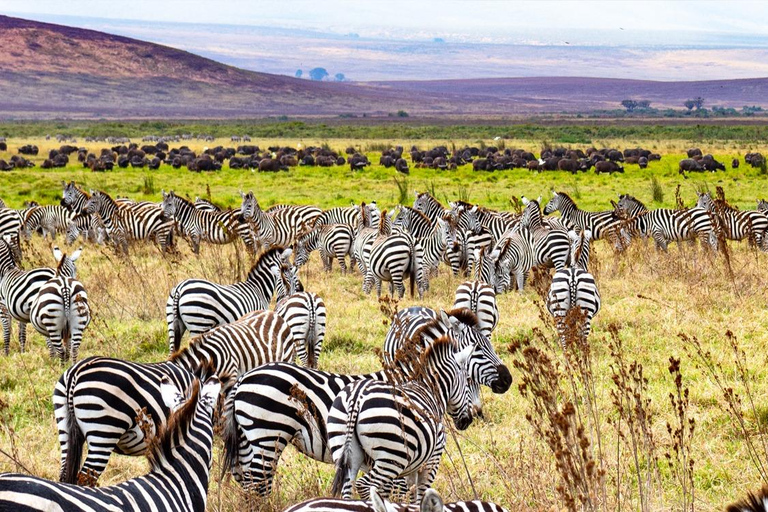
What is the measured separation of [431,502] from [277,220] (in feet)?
52.4

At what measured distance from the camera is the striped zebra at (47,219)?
65.6ft

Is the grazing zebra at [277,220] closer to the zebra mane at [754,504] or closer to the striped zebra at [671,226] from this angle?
the striped zebra at [671,226]

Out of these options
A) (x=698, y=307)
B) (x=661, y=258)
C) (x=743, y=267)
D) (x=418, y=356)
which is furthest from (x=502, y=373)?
(x=661, y=258)

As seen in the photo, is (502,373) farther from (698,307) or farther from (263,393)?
(698,307)

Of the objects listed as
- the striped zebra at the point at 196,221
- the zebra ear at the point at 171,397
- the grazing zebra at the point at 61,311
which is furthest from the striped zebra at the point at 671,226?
the zebra ear at the point at 171,397

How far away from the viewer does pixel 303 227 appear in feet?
58.3

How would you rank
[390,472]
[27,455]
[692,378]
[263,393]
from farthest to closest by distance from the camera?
[692,378]
[27,455]
[263,393]
[390,472]

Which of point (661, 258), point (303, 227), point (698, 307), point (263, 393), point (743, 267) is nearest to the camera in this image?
point (263, 393)

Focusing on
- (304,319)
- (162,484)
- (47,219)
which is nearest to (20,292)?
(304,319)

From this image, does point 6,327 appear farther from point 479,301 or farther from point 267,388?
point 267,388

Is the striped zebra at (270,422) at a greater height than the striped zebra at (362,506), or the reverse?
the striped zebra at (362,506)

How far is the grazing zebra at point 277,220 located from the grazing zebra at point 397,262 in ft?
14.5

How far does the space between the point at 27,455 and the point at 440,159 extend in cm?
3787

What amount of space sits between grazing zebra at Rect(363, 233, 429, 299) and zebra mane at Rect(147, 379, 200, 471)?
29.9 feet
